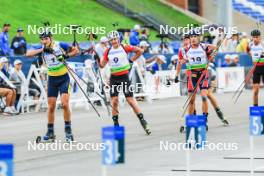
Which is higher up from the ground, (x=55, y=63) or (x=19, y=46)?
(x=19, y=46)

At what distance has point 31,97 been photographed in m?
25.4

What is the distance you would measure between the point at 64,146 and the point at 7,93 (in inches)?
310

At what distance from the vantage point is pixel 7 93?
24078 mm

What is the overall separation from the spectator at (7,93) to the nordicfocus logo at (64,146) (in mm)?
7050

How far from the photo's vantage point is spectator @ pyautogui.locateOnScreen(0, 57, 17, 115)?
24094 millimetres

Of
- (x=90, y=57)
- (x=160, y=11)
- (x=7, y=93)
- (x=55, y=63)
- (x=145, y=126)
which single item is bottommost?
(x=145, y=126)

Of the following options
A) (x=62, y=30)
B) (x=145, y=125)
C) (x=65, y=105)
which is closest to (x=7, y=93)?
Result: (x=145, y=125)

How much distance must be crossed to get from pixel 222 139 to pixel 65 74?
10.3 feet

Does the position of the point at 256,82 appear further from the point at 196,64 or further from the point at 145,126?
the point at 145,126

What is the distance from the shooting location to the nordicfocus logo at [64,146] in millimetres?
16125

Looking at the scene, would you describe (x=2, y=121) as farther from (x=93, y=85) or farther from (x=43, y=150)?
(x=43, y=150)

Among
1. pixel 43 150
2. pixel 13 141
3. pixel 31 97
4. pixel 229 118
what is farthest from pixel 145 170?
pixel 31 97

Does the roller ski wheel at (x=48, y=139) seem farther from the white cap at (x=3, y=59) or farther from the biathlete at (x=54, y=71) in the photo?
the white cap at (x=3, y=59)

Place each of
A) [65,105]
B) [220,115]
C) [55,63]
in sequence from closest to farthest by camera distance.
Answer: [65,105]
[55,63]
[220,115]
